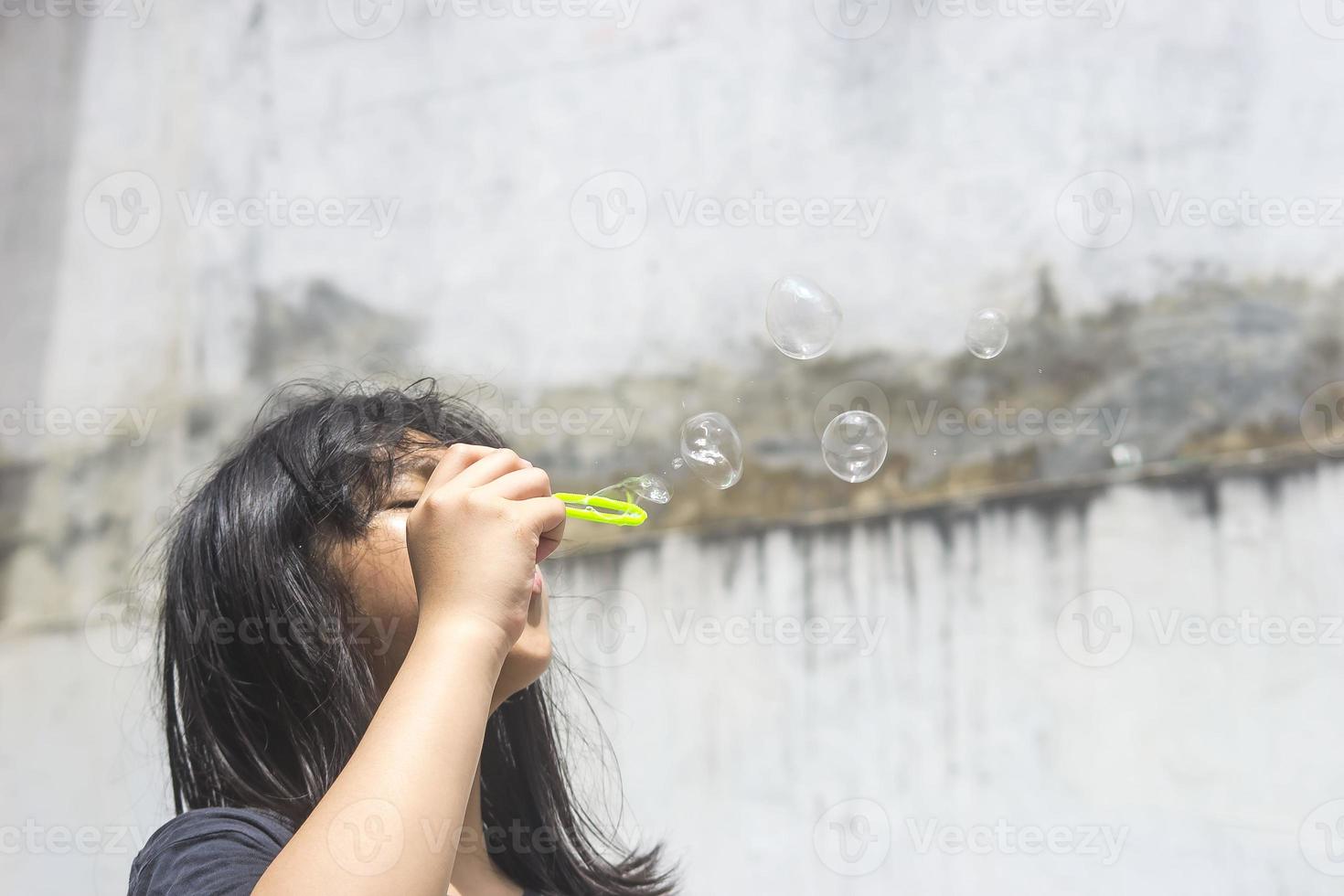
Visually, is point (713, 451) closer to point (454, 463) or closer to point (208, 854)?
point (454, 463)

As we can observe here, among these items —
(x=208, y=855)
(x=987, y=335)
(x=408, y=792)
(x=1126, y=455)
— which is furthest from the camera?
(x=1126, y=455)

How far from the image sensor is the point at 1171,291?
10.4ft

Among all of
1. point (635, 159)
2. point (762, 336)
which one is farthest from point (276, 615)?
point (635, 159)

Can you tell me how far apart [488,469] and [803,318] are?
1.50 metres

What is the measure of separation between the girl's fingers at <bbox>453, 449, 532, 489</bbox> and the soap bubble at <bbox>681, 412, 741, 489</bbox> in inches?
45.7

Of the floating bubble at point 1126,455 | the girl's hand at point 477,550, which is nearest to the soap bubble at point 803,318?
the floating bubble at point 1126,455

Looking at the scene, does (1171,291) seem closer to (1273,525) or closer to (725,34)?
(1273,525)

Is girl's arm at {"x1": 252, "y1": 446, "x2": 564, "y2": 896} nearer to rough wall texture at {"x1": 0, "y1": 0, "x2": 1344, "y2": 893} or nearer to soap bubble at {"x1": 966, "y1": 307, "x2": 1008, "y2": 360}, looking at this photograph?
soap bubble at {"x1": 966, "y1": 307, "x2": 1008, "y2": 360}

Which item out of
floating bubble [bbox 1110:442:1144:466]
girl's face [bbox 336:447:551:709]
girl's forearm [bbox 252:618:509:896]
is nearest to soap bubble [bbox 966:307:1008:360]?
floating bubble [bbox 1110:442:1144:466]

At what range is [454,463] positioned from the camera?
42.5 inches

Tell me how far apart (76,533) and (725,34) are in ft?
9.60

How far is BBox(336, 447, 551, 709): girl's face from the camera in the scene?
3.86 feet

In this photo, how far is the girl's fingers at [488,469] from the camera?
1035mm

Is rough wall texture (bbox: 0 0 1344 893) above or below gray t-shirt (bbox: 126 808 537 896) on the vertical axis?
above
